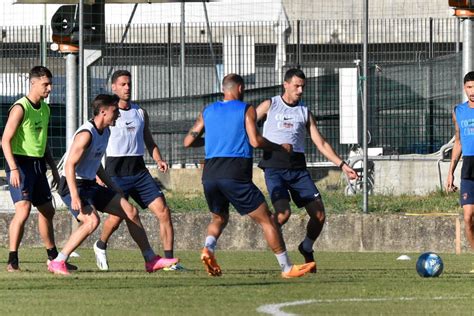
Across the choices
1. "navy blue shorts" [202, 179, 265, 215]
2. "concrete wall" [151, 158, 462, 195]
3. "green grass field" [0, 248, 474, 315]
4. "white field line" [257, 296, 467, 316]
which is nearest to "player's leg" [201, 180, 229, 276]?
"navy blue shorts" [202, 179, 265, 215]

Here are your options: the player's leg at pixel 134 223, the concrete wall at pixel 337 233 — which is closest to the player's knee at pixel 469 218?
the concrete wall at pixel 337 233

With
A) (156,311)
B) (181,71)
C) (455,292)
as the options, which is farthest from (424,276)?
(181,71)

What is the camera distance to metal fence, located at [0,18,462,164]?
763 inches

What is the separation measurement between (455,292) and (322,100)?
868cm

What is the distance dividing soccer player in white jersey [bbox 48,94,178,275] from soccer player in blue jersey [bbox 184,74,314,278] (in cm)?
105

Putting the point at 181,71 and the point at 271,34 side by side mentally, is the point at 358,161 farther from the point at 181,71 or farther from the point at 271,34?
the point at 271,34

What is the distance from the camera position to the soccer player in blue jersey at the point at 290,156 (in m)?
14.4

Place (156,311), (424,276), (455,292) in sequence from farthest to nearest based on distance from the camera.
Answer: (424,276)
(455,292)
(156,311)

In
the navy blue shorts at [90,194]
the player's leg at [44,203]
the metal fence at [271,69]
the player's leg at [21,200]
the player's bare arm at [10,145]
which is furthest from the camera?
the metal fence at [271,69]

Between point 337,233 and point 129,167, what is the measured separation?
A: 4551 millimetres

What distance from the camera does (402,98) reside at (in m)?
19.5

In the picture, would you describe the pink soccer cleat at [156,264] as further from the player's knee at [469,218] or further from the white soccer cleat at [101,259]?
the player's knee at [469,218]

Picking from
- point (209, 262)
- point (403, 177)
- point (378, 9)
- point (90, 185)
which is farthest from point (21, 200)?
point (378, 9)

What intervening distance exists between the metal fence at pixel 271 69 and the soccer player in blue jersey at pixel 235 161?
248 inches
